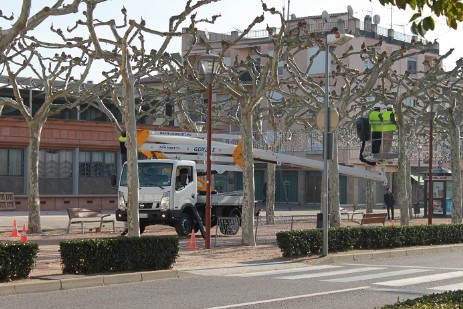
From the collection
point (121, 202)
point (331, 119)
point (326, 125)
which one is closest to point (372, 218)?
point (121, 202)

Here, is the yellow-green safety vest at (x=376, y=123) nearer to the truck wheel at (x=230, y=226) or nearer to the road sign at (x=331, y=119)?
the truck wheel at (x=230, y=226)

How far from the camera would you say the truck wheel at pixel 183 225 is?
2905 centimetres

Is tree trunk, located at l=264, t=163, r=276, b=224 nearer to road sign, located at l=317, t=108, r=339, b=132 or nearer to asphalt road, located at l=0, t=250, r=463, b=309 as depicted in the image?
road sign, located at l=317, t=108, r=339, b=132

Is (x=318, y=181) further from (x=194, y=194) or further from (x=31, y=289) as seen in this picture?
(x=31, y=289)

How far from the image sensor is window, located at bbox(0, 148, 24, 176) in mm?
52500

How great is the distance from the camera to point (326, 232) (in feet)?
73.4

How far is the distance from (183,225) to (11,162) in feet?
85.9

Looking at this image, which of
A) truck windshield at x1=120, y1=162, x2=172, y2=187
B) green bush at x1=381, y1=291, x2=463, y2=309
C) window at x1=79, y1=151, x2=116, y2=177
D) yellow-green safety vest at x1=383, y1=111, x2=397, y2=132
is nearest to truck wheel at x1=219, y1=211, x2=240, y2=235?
truck windshield at x1=120, y1=162, x2=172, y2=187

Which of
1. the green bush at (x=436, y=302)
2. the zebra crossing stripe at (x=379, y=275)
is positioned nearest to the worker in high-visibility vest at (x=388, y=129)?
the zebra crossing stripe at (x=379, y=275)

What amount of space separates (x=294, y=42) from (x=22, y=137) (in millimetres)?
28924

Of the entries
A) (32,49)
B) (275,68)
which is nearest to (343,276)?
(275,68)

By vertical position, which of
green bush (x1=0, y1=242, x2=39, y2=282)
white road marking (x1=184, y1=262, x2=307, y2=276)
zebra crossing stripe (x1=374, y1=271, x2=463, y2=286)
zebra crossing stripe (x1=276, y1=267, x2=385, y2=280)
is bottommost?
zebra crossing stripe (x1=374, y1=271, x2=463, y2=286)

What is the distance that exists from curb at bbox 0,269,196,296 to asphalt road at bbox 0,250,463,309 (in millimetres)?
229

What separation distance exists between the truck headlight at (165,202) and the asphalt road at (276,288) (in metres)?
7.91
